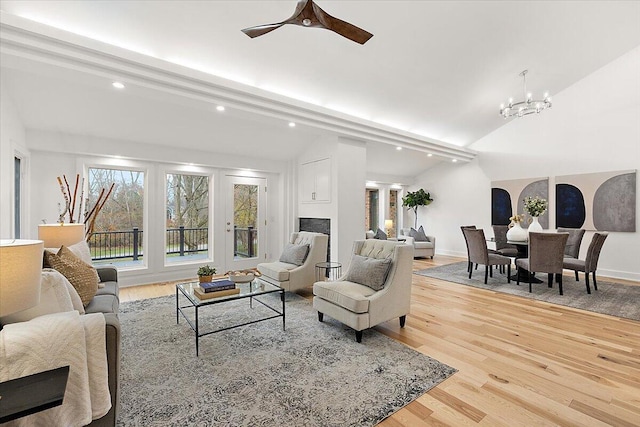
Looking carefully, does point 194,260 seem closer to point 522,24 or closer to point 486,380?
point 486,380

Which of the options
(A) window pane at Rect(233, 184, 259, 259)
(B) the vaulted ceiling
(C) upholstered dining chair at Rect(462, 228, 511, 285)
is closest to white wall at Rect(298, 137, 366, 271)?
(B) the vaulted ceiling

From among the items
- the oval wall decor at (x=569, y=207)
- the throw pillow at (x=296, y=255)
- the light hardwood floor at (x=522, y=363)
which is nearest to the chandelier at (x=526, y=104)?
the oval wall decor at (x=569, y=207)

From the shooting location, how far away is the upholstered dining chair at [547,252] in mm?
4402

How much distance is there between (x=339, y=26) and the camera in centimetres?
235

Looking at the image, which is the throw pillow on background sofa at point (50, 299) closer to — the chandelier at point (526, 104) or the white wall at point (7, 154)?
the white wall at point (7, 154)

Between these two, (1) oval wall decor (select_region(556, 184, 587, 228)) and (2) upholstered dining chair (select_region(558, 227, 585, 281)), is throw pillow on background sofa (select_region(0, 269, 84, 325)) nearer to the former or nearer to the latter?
(2) upholstered dining chair (select_region(558, 227, 585, 281))

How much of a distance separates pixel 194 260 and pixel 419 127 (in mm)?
5313

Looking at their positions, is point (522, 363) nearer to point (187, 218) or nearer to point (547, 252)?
point (547, 252)

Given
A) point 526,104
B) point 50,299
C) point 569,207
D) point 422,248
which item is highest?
point 526,104

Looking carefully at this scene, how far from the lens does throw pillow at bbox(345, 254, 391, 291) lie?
10.2 ft

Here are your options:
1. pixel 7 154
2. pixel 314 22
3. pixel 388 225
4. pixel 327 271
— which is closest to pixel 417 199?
pixel 388 225

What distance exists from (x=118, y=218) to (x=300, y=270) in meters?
3.25

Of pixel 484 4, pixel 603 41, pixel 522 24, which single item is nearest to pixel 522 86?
pixel 603 41

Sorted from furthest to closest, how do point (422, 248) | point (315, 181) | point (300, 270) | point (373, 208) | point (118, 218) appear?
1. point (373, 208)
2. point (422, 248)
3. point (315, 181)
4. point (118, 218)
5. point (300, 270)
